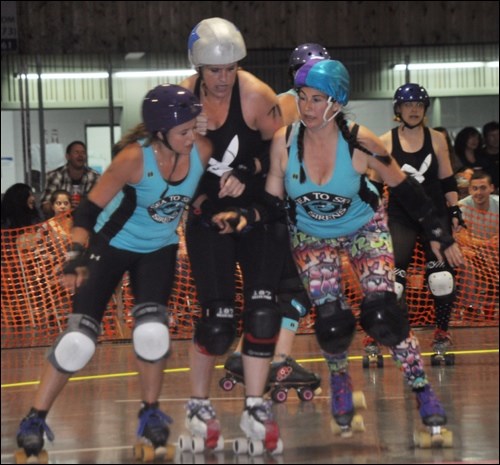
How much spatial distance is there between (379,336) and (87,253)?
1078 mm

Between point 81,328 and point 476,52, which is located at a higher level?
point 476,52

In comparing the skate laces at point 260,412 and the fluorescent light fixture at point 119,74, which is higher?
the fluorescent light fixture at point 119,74

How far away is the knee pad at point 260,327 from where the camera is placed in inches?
180

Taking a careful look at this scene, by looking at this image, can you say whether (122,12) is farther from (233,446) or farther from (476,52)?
(233,446)

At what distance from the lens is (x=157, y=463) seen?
175 inches

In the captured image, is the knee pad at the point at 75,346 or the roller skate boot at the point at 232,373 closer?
the knee pad at the point at 75,346

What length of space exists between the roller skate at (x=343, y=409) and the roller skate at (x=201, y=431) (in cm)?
45

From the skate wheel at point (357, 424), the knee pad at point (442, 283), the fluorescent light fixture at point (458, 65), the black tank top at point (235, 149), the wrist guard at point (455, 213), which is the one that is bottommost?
the skate wheel at point (357, 424)

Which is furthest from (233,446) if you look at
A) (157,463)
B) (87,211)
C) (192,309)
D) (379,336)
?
(192,309)

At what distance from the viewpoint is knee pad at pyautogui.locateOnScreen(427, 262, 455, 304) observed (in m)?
6.71

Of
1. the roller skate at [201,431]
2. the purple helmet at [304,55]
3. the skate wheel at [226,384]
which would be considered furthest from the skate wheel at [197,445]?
the purple helmet at [304,55]

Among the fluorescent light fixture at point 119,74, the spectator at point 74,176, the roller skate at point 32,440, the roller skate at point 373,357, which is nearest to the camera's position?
the roller skate at point 32,440

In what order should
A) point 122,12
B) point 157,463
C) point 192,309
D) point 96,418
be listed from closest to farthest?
point 157,463, point 96,418, point 192,309, point 122,12

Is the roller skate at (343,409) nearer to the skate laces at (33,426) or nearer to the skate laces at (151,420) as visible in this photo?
the skate laces at (151,420)
